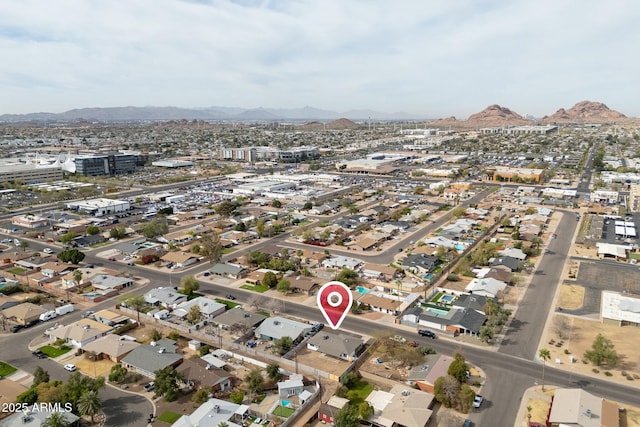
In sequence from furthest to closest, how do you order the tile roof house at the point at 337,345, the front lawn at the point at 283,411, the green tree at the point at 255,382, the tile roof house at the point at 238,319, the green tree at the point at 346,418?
1. the tile roof house at the point at 238,319
2. the tile roof house at the point at 337,345
3. the green tree at the point at 255,382
4. the front lawn at the point at 283,411
5. the green tree at the point at 346,418

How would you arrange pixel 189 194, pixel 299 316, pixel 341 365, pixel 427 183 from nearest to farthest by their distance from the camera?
pixel 341 365, pixel 299 316, pixel 189 194, pixel 427 183

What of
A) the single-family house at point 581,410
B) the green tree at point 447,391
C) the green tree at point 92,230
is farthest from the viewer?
the green tree at point 92,230

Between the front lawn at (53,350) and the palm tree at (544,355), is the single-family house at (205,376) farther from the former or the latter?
the palm tree at (544,355)

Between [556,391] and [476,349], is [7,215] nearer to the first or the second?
[476,349]

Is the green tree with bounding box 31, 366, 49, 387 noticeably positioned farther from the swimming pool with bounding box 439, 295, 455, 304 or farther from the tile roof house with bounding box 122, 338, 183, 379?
the swimming pool with bounding box 439, 295, 455, 304

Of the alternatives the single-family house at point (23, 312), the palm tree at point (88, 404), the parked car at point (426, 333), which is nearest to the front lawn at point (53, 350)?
the single-family house at point (23, 312)

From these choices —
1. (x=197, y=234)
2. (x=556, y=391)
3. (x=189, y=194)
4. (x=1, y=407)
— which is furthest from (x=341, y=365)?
(x=189, y=194)

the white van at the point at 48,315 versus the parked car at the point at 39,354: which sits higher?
the white van at the point at 48,315
